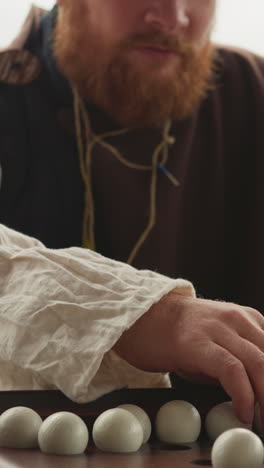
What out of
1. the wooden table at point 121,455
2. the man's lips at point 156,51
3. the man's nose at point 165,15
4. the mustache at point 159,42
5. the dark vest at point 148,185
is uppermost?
the wooden table at point 121,455

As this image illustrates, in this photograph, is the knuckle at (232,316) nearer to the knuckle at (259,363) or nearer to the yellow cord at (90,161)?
the knuckle at (259,363)

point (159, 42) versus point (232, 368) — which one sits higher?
point (232, 368)

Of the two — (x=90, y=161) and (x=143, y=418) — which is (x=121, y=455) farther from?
(x=90, y=161)

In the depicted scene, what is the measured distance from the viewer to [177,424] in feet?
1.36

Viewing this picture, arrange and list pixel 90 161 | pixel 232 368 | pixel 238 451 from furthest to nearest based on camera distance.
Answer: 1. pixel 90 161
2. pixel 232 368
3. pixel 238 451

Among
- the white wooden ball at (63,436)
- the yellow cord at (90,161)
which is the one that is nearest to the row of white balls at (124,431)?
the white wooden ball at (63,436)

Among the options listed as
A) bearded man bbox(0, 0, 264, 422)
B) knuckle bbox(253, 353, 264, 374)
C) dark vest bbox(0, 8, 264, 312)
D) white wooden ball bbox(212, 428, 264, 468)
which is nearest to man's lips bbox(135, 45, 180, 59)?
bearded man bbox(0, 0, 264, 422)

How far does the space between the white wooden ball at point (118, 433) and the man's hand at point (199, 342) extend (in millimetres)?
70

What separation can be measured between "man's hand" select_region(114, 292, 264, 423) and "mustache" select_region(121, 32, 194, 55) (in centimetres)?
102

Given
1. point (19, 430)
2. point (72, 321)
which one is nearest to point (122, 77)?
point (72, 321)

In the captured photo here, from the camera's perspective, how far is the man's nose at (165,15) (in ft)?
4.75

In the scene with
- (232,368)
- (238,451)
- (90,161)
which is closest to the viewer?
(238,451)

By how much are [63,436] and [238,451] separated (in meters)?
0.08

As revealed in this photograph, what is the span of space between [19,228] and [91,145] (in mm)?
202
